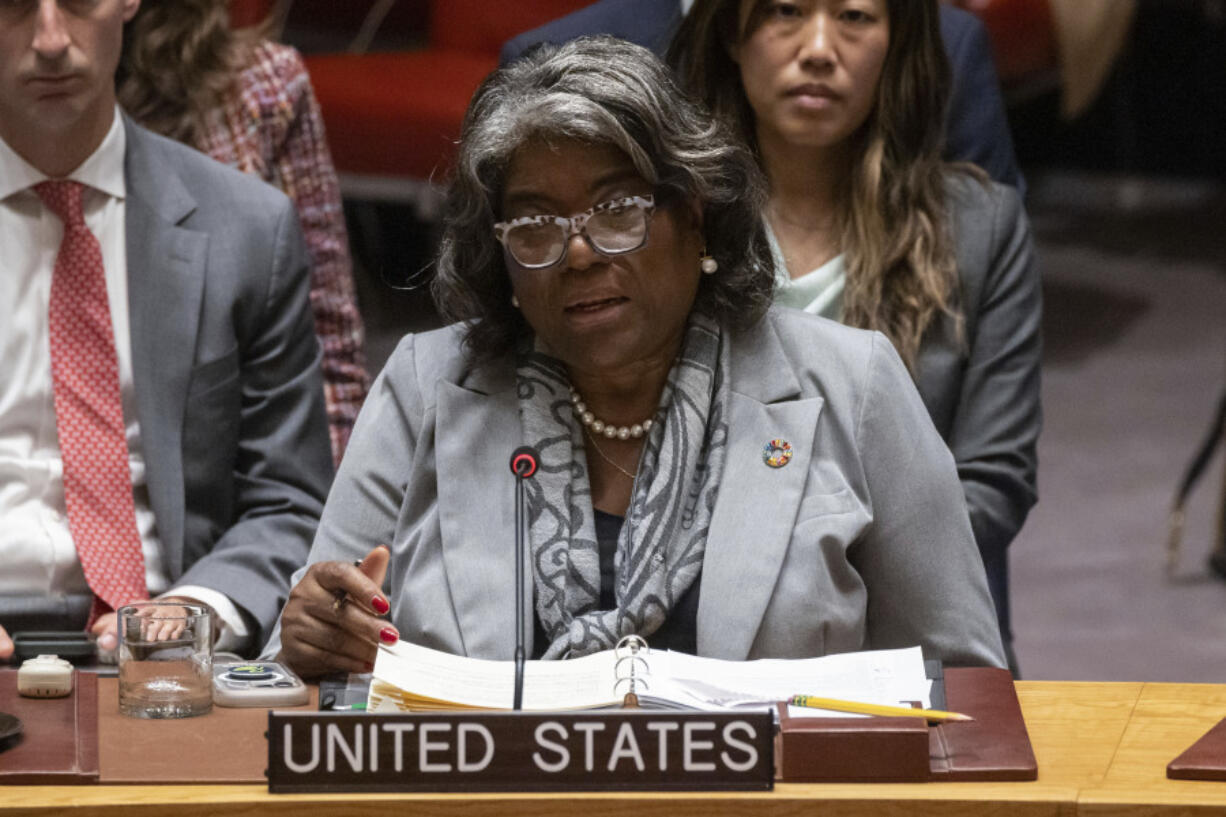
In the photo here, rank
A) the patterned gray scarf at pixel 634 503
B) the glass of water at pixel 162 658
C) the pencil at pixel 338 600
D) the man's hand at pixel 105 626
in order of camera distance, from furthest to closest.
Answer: the man's hand at pixel 105 626 → the patterned gray scarf at pixel 634 503 → the pencil at pixel 338 600 → the glass of water at pixel 162 658

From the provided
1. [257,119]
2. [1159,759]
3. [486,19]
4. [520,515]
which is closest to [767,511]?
[520,515]

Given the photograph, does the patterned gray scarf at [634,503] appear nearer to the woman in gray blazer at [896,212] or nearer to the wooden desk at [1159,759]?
the wooden desk at [1159,759]

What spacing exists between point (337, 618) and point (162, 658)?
20 centimetres

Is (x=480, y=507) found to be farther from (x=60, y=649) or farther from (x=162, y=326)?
(x=162, y=326)

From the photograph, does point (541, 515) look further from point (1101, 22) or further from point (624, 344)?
point (1101, 22)

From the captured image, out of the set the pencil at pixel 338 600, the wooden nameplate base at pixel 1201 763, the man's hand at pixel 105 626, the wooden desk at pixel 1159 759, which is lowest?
the man's hand at pixel 105 626

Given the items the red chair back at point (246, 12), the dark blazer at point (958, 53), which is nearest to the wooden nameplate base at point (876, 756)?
the dark blazer at point (958, 53)

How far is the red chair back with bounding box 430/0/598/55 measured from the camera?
6059 mm

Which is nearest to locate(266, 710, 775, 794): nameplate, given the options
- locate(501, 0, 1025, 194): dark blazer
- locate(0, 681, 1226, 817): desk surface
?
locate(0, 681, 1226, 817): desk surface

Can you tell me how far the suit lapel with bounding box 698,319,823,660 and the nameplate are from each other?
45 centimetres

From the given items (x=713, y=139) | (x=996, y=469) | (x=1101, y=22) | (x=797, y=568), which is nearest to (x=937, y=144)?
(x=996, y=469)

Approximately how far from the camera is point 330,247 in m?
3.72

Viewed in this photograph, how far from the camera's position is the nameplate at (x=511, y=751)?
187 cm

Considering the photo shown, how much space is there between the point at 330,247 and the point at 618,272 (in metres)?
1.42
